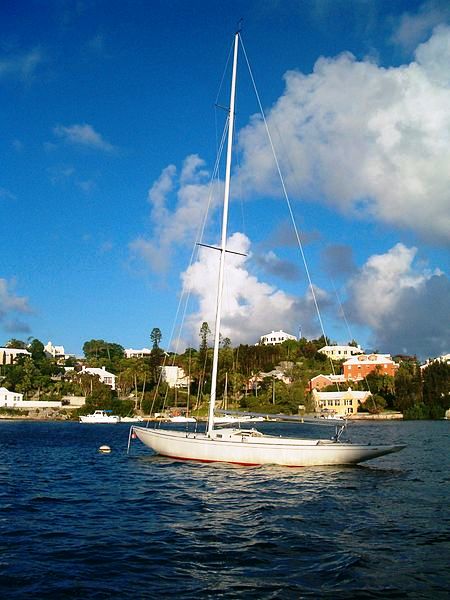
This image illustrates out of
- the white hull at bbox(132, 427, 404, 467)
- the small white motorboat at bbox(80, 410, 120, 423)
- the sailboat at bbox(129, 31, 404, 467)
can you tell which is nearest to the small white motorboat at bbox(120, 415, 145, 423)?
the small white motorboat at bbox(80, 410, 120, 423)

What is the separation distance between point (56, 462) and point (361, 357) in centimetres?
14022

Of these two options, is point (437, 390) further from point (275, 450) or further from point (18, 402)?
point (275, 450)

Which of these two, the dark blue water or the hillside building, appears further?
the hillside building

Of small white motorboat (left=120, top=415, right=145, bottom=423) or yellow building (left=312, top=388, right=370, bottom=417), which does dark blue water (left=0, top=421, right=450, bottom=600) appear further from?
yellow building (left=312, top=388, right=370, bottom=417)

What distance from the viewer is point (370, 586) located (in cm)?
1274

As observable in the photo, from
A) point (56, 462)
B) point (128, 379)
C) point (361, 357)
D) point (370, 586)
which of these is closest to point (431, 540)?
point (370, 586)

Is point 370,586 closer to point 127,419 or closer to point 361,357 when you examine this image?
point 127,419

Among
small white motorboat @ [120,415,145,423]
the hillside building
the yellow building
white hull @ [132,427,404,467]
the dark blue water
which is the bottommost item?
small white motorboat @ [120,415,145,423]

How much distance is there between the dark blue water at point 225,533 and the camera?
42.1ft

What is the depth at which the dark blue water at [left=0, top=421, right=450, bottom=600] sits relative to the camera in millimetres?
12844

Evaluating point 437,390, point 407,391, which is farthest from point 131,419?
point 437,390

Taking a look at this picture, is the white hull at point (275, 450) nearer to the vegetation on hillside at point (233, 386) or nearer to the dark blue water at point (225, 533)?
the dark blue water at point (225, 533)

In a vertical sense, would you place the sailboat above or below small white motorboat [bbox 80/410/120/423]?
above

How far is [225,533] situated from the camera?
58.9ft
